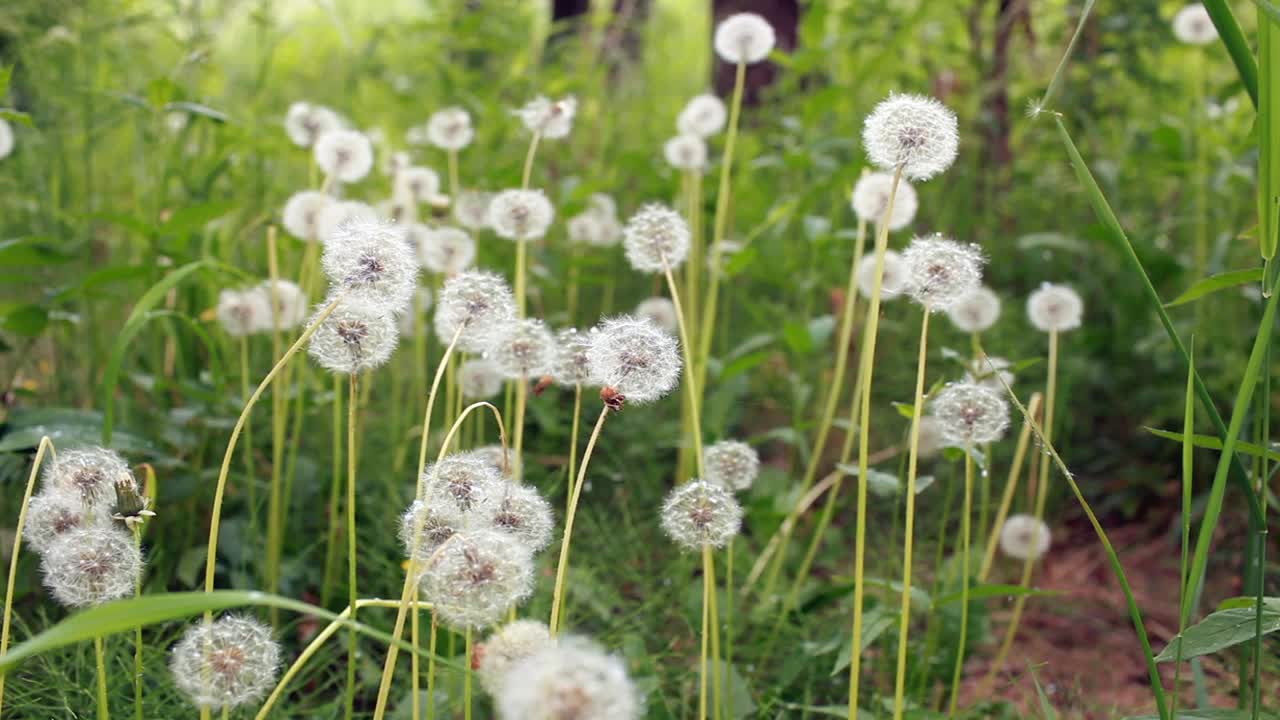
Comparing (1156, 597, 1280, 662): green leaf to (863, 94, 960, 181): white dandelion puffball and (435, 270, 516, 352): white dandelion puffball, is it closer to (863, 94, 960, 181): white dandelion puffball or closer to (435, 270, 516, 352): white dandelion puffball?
(863, 94, 960, 181): white dandelion puffball

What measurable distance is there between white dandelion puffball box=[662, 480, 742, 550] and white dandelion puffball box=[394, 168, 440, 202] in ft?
3.57

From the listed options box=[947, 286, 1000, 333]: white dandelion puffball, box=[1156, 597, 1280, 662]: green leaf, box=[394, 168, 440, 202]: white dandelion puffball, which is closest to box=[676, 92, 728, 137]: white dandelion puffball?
box=[394, 168, 440, 202]: white dandelion puffball

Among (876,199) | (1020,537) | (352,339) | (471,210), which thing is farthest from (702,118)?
(352,339)

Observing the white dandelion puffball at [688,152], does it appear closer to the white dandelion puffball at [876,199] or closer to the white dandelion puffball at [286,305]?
the white dandelion puffball at [876,199]

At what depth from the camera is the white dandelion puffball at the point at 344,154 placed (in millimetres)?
1781

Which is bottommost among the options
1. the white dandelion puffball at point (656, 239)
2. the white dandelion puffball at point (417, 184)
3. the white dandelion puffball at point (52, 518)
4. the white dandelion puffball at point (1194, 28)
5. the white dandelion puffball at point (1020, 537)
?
the white dandelion puffball at point (1020, 537)

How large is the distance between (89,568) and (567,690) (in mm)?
566

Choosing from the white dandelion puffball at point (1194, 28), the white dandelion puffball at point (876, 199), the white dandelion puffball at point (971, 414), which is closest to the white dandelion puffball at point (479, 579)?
the white dandelion puffball at point (971, 414)

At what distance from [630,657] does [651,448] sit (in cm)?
80

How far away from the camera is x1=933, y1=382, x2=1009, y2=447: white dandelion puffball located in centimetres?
125

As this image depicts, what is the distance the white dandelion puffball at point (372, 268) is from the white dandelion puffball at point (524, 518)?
0.68 feet

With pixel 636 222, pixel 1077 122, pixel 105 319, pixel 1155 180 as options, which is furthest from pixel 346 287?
pixel 1077 122

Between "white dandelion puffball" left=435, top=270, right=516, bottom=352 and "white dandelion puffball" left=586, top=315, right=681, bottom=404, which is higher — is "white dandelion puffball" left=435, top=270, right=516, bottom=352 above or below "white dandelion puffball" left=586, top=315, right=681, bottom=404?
above

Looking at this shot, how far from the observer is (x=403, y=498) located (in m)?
1.93
